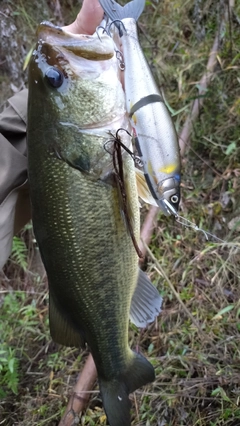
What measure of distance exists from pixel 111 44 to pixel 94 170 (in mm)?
401

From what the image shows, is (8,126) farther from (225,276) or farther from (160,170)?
(225,276)

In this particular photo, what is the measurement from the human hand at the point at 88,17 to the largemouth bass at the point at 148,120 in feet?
0.99

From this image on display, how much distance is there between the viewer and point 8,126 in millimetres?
1844

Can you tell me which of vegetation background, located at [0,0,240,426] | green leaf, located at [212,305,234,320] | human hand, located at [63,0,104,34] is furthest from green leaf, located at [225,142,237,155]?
human hand, located at [63,0,104,34]

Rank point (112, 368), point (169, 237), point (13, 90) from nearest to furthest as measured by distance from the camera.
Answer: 1. point (112, 368)
2. point (169, 237)
3. point (13, 90)

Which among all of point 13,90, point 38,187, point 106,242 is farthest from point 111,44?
point 13,90

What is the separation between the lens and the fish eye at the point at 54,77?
4.60 feet

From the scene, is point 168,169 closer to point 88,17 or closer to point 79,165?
point 79,165

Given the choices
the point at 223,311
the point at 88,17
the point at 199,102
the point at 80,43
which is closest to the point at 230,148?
the point at 199,102

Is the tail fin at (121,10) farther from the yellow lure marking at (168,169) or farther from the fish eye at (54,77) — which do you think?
the yellow lure marking at (168,169)

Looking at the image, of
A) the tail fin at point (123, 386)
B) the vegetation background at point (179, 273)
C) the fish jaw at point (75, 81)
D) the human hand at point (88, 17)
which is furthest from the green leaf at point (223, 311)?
the human hand at point (88, 17)

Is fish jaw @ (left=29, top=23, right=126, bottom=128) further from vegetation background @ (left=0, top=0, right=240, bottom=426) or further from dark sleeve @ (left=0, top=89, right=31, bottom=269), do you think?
vegetation background @ (left=0, top=0, right=240, bottom=426)

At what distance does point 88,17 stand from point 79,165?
66cm

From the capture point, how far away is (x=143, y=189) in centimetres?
155
